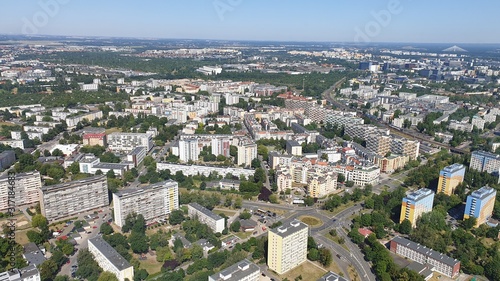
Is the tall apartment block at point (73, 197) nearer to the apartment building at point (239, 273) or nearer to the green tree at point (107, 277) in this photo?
the green tree at point (107, 277)

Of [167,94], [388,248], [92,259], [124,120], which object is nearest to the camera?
[92,259]

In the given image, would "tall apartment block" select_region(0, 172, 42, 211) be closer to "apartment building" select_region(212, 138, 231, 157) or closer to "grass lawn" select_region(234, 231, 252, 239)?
"grass lawn" select_region(234, 231, 252, 239)

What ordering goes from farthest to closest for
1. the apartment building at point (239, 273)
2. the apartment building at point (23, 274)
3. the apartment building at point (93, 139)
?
1. the apartment building at point (93, 139)
2. the apartment building at point (239, 273)
3. the apartment building at point (23, 274)

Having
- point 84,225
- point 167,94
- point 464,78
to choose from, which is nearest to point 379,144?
point 84,225

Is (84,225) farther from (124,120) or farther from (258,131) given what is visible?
(124,120)

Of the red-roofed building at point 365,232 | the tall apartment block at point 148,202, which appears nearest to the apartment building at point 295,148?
the red-roofed building at point 365,232

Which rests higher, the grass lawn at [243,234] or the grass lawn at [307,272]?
the grass lawn at [243,234]

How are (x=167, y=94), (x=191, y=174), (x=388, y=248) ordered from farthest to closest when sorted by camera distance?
(x=167, y=94)
(x=191, y=174)
(x=388, y=248)
